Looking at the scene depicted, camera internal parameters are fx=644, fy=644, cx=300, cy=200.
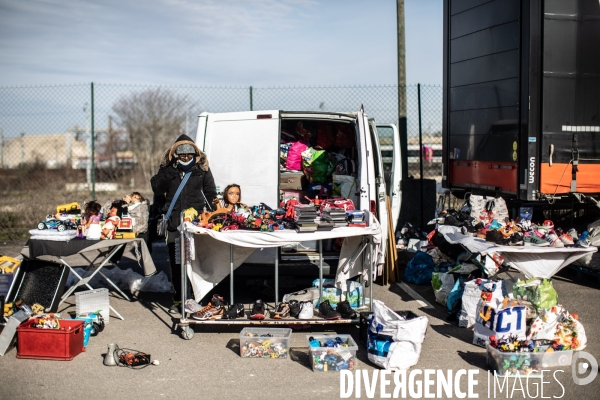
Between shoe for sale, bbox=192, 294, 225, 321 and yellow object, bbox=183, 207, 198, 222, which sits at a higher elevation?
yellow object, bbox=183, 207, 198, 222

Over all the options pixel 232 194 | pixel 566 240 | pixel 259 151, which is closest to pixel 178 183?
pixel 232 194

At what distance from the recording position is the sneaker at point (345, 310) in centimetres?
616

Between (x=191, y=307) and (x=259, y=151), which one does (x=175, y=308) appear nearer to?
(x=191, y=307)

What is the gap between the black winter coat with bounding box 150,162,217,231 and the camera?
7.03 meters

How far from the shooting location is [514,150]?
27.0 ft

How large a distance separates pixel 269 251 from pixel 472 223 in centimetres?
248

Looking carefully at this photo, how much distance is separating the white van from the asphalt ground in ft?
5.39

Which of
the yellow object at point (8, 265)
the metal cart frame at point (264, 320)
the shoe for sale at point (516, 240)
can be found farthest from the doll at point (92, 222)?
the shoe for sale at point (516, 240)

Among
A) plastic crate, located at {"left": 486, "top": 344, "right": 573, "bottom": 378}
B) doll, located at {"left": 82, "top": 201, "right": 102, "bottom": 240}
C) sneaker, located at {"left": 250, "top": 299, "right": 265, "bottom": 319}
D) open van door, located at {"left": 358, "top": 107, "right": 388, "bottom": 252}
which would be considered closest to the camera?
plastic crate, located at {"left": 486, "top": 344, "right": 573, "bottom": 378}

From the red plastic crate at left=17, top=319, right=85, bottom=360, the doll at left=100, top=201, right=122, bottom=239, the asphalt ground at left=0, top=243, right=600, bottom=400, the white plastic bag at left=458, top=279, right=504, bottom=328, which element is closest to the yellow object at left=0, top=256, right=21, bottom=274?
the doll at left=100, top=201, right=122, bottom=239

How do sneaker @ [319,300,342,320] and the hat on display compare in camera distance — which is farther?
the hat on display

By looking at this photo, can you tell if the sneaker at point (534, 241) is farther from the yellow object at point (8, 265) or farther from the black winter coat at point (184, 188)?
the yellow object at point (8, 265)

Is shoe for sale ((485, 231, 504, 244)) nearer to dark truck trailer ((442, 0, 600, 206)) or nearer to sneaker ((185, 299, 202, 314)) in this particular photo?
dark truck trailer ((442, 0, 600, 206))

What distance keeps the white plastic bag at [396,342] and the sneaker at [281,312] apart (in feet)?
3.52
